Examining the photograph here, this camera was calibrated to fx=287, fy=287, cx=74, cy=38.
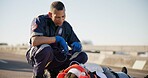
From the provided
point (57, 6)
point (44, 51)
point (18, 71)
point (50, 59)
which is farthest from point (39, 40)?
point (18, 71)

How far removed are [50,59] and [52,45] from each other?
1.01 feet

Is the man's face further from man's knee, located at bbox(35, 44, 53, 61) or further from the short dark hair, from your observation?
man's knee, located at bbox(35, 44, 53, 61)

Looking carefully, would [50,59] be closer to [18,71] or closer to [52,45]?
[52,45]

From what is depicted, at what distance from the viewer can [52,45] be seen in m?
4.52

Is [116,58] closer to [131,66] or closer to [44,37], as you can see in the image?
[131,66]

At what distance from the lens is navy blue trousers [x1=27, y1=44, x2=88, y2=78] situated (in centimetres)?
410

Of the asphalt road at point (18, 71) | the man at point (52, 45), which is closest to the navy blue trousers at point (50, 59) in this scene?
the man at point (52, 45)

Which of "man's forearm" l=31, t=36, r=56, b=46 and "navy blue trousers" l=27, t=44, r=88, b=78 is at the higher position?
"man's forearm" l=31, t=36, r=56, b=46

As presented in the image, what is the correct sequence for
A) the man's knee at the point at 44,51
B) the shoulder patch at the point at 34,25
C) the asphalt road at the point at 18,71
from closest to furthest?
the man's knee at the point at 44,51 < the shoulder patch at the point at 34,25 < the asphalt road at the point at 18,71

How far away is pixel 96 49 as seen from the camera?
20.1 m

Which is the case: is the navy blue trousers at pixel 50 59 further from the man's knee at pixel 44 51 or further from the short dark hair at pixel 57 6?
the short dark hair at pixel 57 6

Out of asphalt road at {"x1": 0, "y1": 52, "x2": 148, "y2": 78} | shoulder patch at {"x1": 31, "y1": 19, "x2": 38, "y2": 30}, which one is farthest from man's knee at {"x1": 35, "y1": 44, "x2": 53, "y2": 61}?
asphalt road at {"x1": 0, "y1": 52, "x2": 148, "y2": 78}

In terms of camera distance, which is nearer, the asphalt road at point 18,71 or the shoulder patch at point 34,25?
the shoulder patch at point 34,25

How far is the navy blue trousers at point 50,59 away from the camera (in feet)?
13.4
